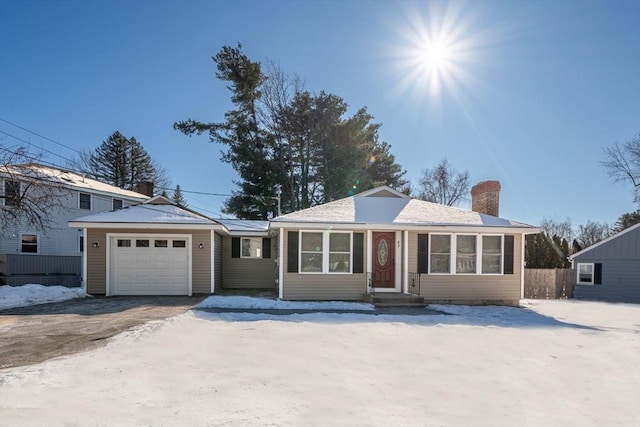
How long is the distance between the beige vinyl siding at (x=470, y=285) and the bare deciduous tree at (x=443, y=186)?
21796mm

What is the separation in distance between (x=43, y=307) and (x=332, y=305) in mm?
8076

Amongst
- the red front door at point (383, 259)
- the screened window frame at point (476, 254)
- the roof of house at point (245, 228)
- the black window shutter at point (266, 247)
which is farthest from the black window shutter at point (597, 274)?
the roof of house at point (245, 228)

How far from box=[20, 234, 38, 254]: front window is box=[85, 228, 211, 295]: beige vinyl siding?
9815 mm

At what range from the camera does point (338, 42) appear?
13336mm

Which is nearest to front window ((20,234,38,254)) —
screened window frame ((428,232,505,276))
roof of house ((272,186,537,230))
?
roof of house ((272,186,537,230))

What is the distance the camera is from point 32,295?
1255 centimetres

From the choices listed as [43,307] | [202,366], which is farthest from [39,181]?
[202,366]

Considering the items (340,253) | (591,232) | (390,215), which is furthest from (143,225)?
(591,232)

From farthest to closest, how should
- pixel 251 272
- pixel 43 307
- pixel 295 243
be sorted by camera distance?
pixel 251 272 < pixel 295 243 < pixel 43 307

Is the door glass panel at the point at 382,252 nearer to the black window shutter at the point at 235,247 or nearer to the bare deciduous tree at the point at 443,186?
the black window shutter at the point at 235,247

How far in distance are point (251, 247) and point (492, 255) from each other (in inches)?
382

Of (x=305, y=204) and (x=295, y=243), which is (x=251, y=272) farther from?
(x=305, y=204)

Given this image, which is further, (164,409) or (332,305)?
(332,305)

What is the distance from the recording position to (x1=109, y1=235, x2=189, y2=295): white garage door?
1272cm
